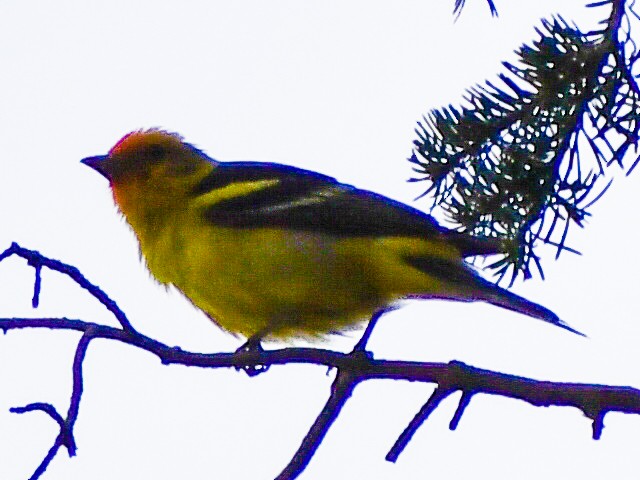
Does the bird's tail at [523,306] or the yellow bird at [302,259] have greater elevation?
the yellow bird at [302,259]

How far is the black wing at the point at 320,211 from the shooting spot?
9.61 feet

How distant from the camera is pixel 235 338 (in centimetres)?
309

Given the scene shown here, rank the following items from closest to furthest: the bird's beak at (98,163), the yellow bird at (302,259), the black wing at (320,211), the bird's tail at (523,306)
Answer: the bird's tail at (523,306)
the yellow bird at (302,259)
the black wing at (320,211)
the bird's beak at (98,163)

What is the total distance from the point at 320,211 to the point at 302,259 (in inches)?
8.6

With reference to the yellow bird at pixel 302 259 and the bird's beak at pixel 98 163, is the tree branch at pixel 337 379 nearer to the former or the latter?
the yellow bird at pixel 302 259

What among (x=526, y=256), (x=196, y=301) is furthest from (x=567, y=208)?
(x=196, y=301)

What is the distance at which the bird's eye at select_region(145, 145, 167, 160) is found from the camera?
143 inches

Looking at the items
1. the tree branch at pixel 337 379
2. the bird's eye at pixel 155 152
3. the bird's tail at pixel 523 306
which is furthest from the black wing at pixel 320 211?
the tree branch at pixel 337 379

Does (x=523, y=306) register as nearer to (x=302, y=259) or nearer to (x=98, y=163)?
(x=302, y=259)

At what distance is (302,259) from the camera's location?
9.44ft

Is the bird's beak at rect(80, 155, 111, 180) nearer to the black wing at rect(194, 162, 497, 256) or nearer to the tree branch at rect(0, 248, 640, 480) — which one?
the black wing at rect(194, 162, 497, 256)

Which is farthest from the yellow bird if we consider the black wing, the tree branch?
the tree branch

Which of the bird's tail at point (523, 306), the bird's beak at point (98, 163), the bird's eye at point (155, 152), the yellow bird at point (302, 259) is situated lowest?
the bird's tail at point (523, 306)

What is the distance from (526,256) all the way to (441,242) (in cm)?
69
